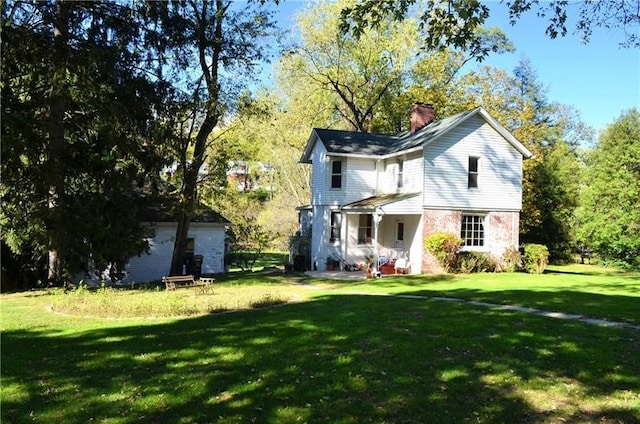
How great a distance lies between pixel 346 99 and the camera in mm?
37844

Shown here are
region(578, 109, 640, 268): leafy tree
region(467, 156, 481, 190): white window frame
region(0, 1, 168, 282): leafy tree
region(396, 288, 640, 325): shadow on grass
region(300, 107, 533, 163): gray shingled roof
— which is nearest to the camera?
region(396, 288, 640, 325): shadow on grass

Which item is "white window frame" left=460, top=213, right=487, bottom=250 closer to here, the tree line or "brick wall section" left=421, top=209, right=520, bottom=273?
"brick wall section" left=421, top=209, right=520, bottom=273

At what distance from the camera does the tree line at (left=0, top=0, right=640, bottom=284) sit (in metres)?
15.0

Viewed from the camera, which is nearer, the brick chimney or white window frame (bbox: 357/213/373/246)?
white window frame (bbox: 357/213/373/246)

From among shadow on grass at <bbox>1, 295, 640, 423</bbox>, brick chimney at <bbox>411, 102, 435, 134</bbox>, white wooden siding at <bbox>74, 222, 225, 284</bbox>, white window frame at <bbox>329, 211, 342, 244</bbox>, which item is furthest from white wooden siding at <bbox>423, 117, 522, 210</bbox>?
shadow on grass at <bbox>1, 295, 640, 423</bbox>

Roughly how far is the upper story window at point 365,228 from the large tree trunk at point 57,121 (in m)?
13.8

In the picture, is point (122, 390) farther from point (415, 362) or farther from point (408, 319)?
point (408, 319)

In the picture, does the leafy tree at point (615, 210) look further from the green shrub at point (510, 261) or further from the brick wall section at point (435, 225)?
the brick wall section at point (435, 225)

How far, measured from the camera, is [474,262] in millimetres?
22578

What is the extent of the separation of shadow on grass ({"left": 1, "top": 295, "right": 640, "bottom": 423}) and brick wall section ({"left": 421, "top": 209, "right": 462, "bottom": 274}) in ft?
41.0

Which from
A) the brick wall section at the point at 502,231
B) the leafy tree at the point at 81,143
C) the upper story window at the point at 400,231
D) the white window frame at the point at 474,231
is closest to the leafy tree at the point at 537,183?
the brick wall section at the point at 502,231

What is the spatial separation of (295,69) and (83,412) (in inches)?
1351

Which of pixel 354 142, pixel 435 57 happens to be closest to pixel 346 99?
pixel 435 57

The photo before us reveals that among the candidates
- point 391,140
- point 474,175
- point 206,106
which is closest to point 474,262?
point 474,175
